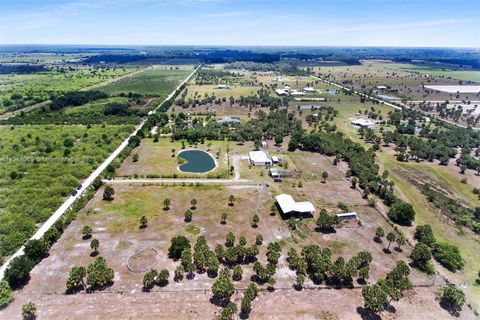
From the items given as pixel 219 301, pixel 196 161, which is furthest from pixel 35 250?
pixel 196 161

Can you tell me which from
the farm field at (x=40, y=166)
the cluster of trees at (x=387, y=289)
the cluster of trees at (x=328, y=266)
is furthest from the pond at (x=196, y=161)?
the cluster of trees at (x=387, y=289)

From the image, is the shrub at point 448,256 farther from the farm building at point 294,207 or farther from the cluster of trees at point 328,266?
the farm building at point 294,207

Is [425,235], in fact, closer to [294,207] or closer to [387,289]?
[387,289]

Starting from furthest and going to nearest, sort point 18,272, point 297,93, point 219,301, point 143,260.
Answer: point 297,93, point 143,260, point 18,272, point 219,301

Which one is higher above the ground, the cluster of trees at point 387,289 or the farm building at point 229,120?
the farm building at point 229,120

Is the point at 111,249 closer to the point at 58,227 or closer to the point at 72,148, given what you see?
the point at 58,227

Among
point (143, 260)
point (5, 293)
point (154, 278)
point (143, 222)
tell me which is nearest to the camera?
point (5, 293)

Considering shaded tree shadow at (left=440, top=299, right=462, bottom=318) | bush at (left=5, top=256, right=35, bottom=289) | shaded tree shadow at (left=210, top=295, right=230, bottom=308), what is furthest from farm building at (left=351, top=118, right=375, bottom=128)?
bush at (left=5, top=256, right=35, bottom=289)

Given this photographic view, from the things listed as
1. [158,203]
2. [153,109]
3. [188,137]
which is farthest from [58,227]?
[153,109]
